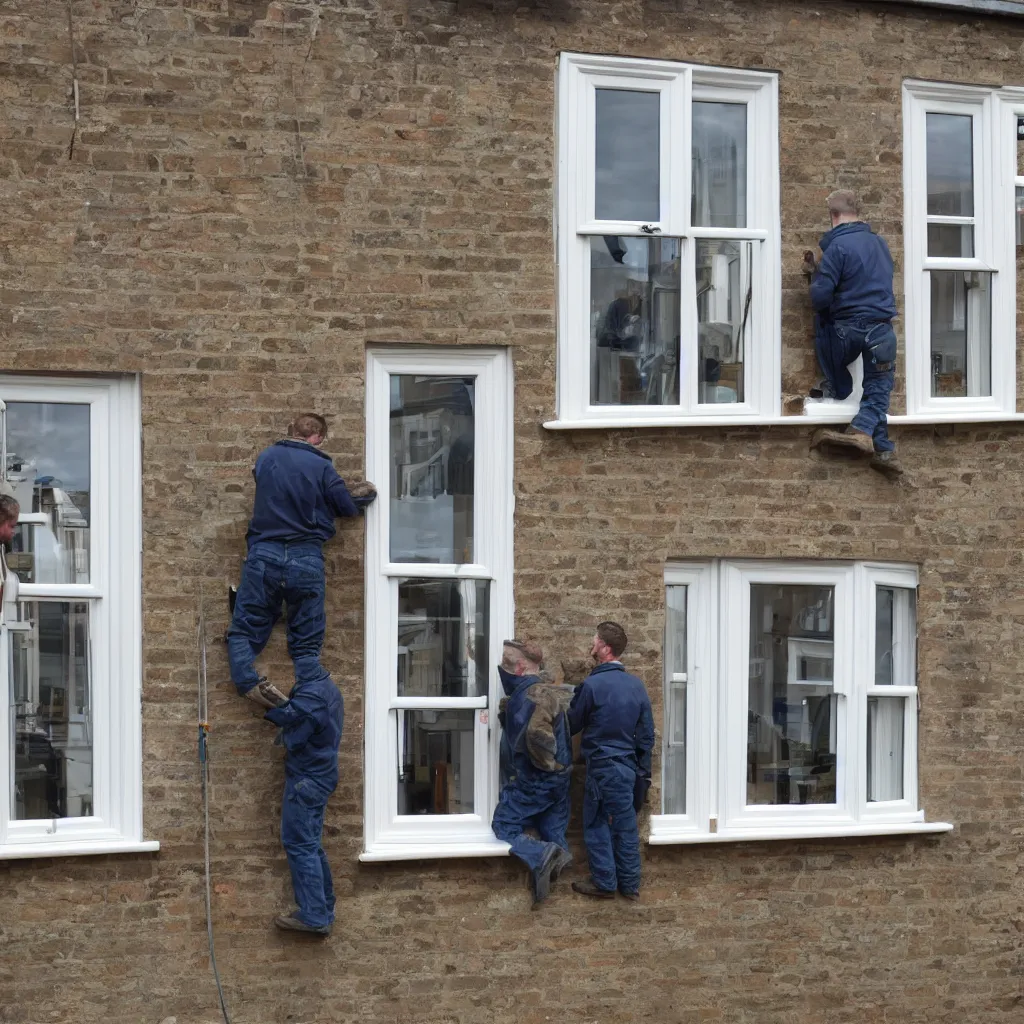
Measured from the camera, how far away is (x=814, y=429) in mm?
10375

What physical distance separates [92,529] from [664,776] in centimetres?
383

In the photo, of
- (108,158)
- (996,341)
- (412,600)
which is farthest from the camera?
(996,341)

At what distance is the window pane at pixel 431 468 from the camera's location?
10.0 meters

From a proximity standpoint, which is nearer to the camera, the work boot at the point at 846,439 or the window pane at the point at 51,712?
the window pane at the point at 51,712

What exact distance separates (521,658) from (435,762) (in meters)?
0.86

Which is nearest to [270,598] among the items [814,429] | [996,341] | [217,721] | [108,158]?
[217,721]

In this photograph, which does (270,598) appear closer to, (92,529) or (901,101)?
(92,529)

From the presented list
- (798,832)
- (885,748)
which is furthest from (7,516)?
(885,748)

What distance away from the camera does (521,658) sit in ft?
32.3

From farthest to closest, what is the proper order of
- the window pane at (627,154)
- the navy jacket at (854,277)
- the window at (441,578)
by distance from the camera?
the window pane at (627,154), the navy jacket at (854,277), the window at (441,578)

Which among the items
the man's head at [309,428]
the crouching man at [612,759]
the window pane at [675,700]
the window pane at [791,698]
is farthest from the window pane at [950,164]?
the man's head at [309,428]

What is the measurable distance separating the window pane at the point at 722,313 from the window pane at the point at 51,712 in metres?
4.11

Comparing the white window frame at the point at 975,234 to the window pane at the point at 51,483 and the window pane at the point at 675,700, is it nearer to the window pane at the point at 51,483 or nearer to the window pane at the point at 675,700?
the window pane at the point at 675,700

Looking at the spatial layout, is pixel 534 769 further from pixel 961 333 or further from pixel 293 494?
pixel 961 333
